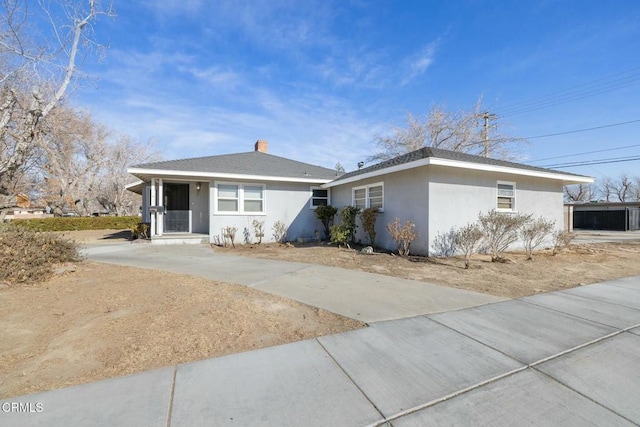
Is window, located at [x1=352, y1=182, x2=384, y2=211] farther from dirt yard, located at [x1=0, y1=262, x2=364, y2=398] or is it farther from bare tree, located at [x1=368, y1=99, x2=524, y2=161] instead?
bare tree, located at [x1=368, y1=99, x2=524, y2=161]

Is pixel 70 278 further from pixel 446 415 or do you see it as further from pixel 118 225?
pixel 118 225

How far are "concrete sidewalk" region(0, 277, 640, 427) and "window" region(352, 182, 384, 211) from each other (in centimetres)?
762

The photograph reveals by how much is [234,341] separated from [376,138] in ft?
88.1

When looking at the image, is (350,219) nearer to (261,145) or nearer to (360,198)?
(360,198)

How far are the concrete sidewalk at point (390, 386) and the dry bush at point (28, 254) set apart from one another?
14.2 feet

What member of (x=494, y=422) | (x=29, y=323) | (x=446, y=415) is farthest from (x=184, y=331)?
(x=494, y=422)

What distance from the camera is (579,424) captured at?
79.2 inches

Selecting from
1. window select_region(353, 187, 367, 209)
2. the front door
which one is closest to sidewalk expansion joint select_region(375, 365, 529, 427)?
window select_region(353, 187, 367, 209)

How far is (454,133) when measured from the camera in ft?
83.1

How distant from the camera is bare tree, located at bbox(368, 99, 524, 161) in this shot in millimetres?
24791

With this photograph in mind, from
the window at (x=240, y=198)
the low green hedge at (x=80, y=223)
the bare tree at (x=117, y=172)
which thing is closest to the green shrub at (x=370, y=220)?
the window at (x=240, y=198)

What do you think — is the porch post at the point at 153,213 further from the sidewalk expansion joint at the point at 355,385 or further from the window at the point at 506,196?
the window at the point at 506,196

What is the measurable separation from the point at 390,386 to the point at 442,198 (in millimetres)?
7496

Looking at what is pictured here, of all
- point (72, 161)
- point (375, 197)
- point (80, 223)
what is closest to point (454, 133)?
point (375, 197)
